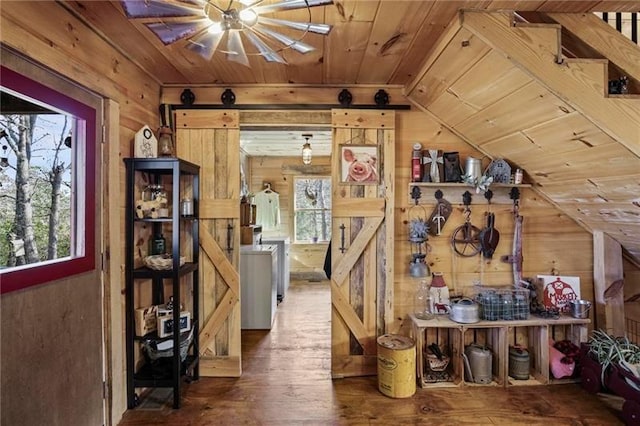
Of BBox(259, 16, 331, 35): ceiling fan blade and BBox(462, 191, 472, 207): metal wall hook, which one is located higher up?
BBox(259, 16, 331, 35): ceiling fan blade

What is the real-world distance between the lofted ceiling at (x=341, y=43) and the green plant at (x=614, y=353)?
217 centimetres

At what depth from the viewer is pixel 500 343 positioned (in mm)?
2676

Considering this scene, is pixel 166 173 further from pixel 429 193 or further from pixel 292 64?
pixel 429 193

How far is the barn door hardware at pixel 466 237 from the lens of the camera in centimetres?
286

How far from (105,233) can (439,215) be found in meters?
2.45

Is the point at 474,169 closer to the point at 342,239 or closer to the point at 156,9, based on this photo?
the point at 342,239

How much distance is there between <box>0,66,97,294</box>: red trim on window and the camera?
1463 mm

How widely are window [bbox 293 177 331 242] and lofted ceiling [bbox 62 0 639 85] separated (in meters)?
4.01

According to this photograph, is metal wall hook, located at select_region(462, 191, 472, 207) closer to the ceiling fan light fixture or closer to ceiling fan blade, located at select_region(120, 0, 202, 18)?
the ceiling fan light fixture

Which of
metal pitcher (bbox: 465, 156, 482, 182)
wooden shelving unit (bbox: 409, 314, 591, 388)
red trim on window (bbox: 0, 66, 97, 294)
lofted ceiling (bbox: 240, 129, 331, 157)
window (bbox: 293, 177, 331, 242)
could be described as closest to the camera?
red trim on window (bbox: 0, 66, 97, 294)

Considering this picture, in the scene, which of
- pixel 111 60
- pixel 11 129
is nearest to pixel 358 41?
pixel 111 60

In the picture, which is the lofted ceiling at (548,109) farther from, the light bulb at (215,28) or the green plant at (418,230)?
the light bulb at (215,28)

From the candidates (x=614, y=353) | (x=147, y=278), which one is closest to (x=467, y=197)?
(x=614, y=353)

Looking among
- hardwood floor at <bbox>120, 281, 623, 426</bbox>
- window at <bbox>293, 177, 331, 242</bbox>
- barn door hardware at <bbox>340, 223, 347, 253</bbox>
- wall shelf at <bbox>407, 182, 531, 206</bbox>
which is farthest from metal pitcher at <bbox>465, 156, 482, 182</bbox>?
window at <bbox>293, 177, 331, 242</bbox>
